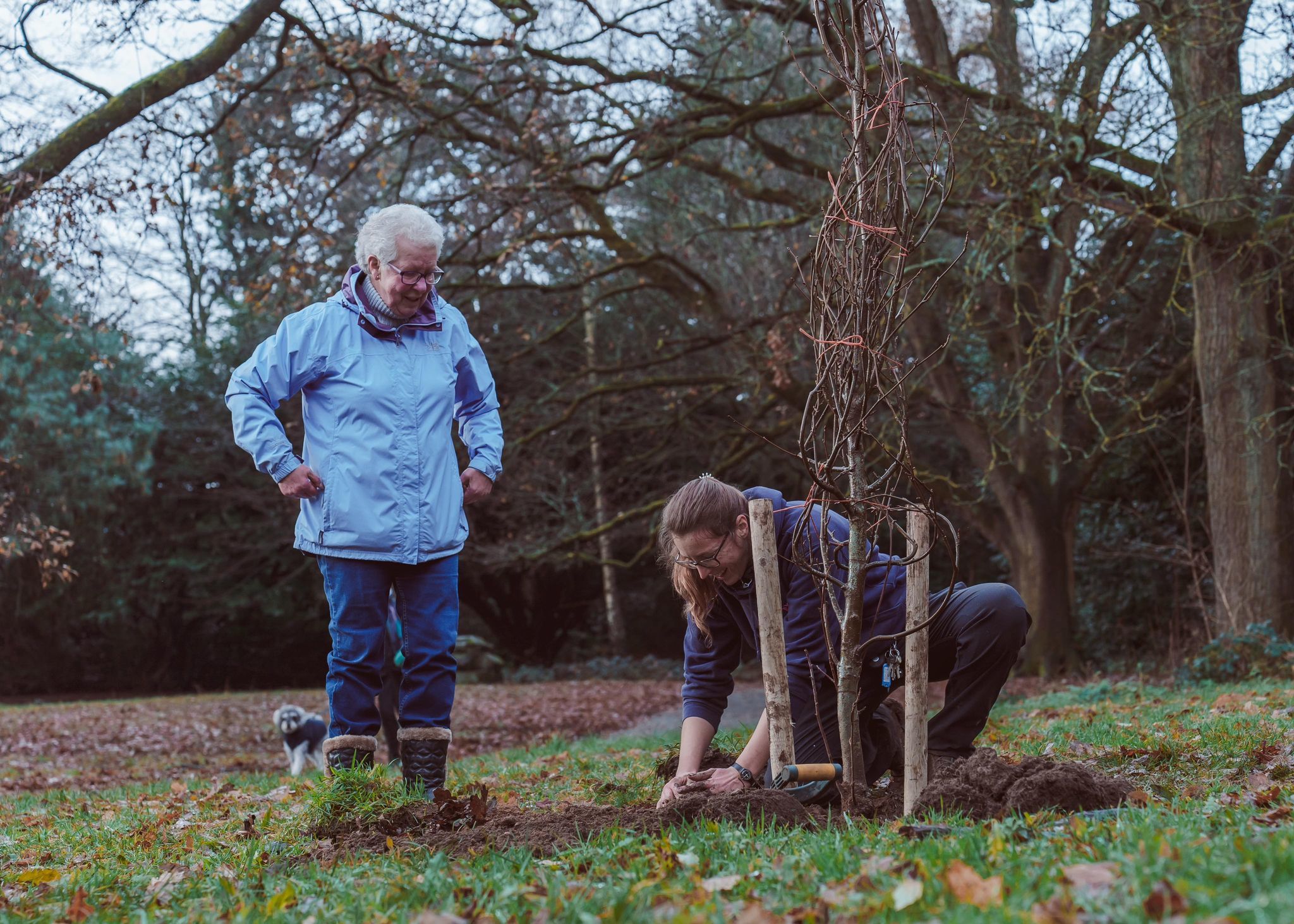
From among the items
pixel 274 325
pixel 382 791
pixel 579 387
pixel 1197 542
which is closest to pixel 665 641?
pixel 579 387

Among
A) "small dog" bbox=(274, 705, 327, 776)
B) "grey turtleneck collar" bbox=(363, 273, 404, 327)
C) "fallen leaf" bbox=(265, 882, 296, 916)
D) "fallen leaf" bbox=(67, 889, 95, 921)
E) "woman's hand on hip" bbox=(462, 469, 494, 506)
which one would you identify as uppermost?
"grey turtleneck collar" bbox=(363, 273, 404, 327)

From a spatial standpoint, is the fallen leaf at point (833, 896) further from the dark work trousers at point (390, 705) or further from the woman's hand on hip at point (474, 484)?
the dark work trousers at point (390, 705)

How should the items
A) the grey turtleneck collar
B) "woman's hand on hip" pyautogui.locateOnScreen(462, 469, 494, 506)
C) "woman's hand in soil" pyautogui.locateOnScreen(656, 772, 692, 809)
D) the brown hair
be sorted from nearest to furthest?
"woman's hand in soil" pyautogui.locateOnScreen(656, 772, 692, 809), the brown hair, the grey turtleneck collar, "woman's hand on hip" pyautogui.locateOnScreen(462, 469, 494, 506)

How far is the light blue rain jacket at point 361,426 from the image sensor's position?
4031 mm

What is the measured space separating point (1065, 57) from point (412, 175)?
12.3 metres

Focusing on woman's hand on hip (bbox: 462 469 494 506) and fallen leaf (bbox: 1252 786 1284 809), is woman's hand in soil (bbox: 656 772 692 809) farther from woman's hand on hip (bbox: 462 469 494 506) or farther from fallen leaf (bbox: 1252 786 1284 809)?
fallen leaf (bbox: 1252 786 1284 809)

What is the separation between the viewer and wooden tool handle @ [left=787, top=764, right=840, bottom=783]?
327 centimetres

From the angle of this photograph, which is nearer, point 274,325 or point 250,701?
point 250,701

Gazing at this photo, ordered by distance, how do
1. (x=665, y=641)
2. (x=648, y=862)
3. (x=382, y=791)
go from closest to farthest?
1. (x=648, y=862)
2. (x=382, y=791)
3. (x=665, y=641)

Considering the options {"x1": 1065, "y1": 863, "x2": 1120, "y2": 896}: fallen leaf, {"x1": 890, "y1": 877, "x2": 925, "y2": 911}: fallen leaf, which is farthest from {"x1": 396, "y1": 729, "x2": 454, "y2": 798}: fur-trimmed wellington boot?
{"x1": 1065, "y1": 863, "x2": 1120, "y2": 896}: fallen leaf

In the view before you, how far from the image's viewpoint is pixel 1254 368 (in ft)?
29.4

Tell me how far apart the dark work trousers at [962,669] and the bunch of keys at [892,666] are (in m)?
0.02

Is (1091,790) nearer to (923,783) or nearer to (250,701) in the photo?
(923,783)

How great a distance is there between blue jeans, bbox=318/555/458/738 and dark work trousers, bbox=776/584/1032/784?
138 centimetres
